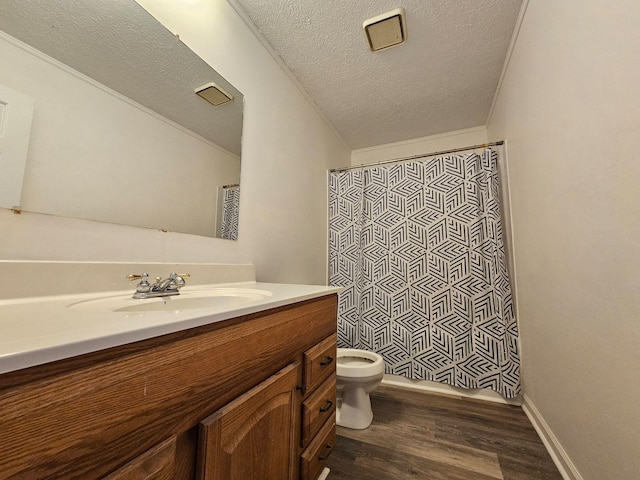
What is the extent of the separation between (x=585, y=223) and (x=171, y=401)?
1.29 m

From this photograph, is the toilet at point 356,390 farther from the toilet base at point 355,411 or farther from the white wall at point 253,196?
the white wall at point 253,196

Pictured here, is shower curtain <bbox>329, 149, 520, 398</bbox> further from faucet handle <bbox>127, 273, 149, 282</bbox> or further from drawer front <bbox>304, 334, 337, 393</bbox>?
faucet handle <bbox>127, 273, 149, 282</bbox>

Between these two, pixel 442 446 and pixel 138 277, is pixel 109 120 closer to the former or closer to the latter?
pixel 138 277

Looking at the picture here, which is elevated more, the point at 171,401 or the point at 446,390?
the point at 171,401

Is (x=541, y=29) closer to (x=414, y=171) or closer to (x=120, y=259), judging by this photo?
(x=414, y=171)

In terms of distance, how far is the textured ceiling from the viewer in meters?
1.44

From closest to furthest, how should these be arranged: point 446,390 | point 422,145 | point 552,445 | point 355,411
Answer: point 552,445
point 355,411
point 446,390
point 422,145

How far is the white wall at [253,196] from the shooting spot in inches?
31.4

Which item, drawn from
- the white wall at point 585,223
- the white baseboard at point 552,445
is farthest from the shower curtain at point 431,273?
the white wall at point 585,223

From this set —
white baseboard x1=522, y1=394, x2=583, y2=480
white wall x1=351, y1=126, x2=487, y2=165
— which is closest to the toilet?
white baseboard x1=522, y1=394, x2=583, y2=480

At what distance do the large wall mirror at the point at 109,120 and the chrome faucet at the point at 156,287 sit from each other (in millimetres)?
224

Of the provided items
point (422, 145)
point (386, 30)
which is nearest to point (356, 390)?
point (386, 30)

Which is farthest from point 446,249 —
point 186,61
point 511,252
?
point 186,61

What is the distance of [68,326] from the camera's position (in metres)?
0.42
